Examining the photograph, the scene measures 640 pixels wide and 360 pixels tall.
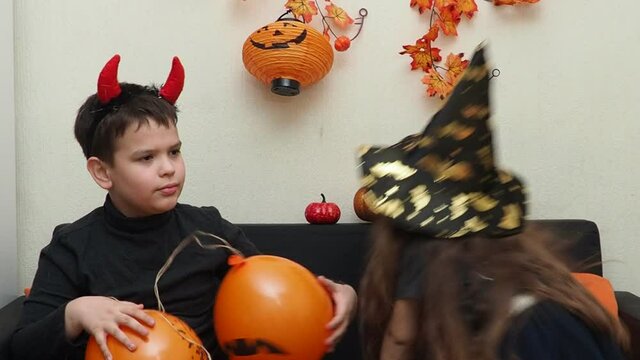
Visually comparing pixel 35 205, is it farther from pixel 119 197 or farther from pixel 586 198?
pixel 586 198

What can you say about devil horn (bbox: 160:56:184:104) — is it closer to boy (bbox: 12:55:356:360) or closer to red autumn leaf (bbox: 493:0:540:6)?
boy (bbox: 12:55:356:360)

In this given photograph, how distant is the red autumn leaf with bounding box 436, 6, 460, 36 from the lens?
169 cm

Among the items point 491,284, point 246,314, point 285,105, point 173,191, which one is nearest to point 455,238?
point 491,284

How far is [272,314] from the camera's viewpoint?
87cm

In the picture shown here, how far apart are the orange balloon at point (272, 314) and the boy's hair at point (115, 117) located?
378 millimetres

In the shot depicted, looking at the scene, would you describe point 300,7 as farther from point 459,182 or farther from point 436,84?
point 459,182

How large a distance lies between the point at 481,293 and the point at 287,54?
0.99 m

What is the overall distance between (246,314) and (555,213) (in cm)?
124

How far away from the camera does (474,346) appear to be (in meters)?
0.69

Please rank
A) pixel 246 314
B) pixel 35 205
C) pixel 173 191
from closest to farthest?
pixel 246 314 → pixel 173 191 → pixel 35 205

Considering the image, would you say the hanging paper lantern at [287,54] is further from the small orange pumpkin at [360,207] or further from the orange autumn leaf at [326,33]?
the small orange pumpkin at [360,207]

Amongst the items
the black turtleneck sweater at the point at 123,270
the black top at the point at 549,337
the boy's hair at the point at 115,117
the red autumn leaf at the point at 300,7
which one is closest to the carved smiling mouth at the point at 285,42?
the red autumn leaf at the point at 300,7

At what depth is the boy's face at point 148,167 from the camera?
1.09m

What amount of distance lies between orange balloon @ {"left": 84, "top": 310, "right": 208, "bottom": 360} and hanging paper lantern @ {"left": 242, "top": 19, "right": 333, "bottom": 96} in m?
0.83
